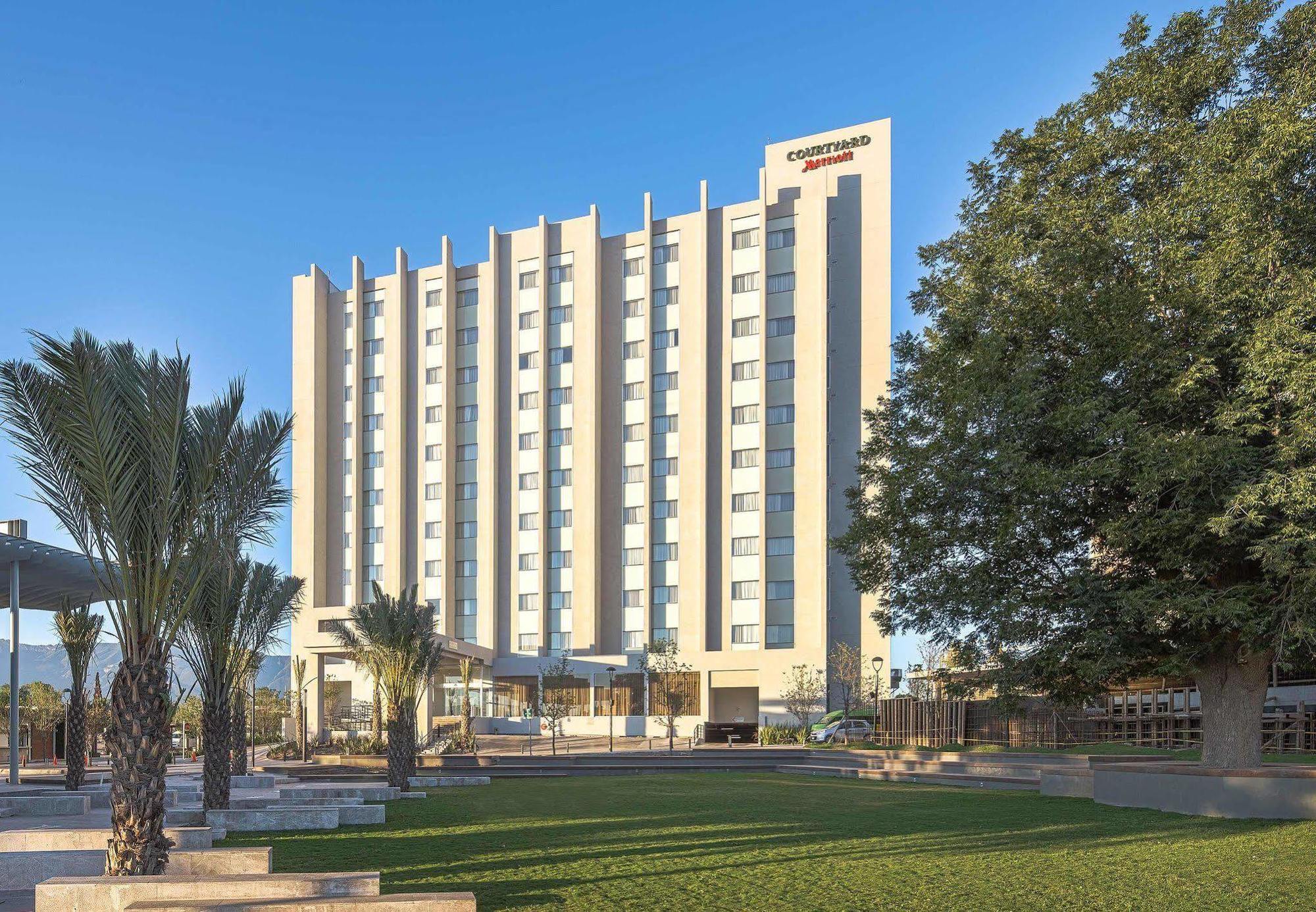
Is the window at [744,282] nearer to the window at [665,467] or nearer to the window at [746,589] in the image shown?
the window at [665,467]

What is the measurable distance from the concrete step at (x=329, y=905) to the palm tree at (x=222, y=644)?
28.3 ft

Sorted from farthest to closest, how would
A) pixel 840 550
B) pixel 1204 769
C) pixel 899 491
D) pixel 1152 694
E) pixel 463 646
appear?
1. pixel 463 646
2. pixel 1152 694
3. pixel 840 550
4. pixel 899 491
5. pixel 1204 769

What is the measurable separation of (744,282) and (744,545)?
16564 mm

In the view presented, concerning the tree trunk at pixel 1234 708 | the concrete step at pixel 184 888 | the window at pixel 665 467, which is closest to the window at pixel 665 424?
the window at pixel 665 467

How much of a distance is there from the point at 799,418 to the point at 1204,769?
166 ft

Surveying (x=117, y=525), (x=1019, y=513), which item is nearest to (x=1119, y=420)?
(x=1019, y=513)

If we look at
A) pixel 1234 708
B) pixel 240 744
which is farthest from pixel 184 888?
pixel 240 744

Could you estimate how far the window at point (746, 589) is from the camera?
6631 centimetres

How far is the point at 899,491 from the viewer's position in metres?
20.0

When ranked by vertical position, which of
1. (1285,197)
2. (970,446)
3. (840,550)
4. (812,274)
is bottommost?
(840,550)

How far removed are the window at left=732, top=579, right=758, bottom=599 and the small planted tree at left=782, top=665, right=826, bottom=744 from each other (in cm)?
563

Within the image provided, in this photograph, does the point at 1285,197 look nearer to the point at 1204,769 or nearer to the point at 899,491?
the point at 899,491

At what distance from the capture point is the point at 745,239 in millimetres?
69875

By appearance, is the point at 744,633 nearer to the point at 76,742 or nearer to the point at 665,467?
the point at 665,467
